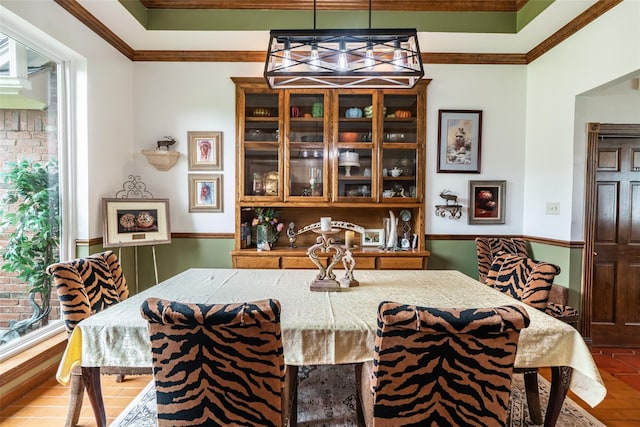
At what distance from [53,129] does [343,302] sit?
2.62 meters

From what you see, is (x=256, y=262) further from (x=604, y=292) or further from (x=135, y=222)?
(x=604, y=292)

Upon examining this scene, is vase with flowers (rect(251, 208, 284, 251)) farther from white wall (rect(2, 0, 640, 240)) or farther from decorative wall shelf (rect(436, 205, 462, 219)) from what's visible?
decorative wall shelf (rect(436, 205, 462, 219))

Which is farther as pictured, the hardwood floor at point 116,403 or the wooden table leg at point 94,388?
the hardwood floor at point 116,403

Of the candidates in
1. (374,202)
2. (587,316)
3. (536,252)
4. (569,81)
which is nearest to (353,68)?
(374,202)

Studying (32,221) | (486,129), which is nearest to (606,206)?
(486,129)

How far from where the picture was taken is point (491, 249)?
295cm

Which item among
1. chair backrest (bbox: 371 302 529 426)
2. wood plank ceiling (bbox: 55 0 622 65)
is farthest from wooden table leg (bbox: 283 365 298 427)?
wood plank ceiling (bbox: 55 0 622 65)

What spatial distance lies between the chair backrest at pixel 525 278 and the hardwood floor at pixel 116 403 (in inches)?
36.6

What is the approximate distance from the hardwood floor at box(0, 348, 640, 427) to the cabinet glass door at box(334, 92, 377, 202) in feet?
6.90

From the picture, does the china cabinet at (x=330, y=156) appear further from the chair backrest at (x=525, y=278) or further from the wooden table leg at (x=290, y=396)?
the wooden table leg at (x=290, y=396)

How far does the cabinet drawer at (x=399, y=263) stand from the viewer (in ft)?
10.00

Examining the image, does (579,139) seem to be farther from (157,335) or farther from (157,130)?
(157,130)

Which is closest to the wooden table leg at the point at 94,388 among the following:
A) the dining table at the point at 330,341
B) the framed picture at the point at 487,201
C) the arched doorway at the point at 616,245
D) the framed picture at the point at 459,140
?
the dining table at the point at 330,341

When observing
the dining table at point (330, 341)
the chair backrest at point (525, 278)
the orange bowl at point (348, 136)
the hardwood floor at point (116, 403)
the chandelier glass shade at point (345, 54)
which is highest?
the chandelier glass shade at point (345, 54)
